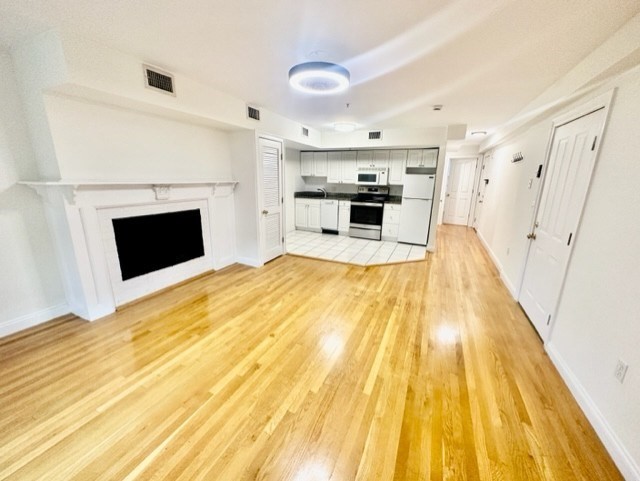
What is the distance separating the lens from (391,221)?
19.2ft

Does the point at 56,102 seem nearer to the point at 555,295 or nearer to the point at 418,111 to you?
the point at 418,111

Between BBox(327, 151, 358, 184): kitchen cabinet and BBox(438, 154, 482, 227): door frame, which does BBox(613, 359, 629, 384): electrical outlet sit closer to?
BBox(327, 151, 358, 184): kitchen cabinet

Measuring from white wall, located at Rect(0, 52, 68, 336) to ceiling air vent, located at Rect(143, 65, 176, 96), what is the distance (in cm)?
110

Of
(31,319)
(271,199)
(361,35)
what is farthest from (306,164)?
(31,319)

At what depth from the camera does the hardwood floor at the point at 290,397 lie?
1351 mm

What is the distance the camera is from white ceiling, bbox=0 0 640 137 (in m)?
1.54

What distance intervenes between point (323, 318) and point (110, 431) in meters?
1.86

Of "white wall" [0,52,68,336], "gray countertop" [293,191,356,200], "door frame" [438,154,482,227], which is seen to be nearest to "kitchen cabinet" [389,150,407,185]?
"gray countertop" [293,191,356,200]

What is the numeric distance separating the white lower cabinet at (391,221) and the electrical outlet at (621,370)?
445 cm

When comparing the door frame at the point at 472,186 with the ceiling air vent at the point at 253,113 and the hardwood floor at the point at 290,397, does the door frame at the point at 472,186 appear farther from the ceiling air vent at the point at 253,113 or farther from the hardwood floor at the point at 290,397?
the ceiling air vent at the point at 253,113

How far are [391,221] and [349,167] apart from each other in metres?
1.75

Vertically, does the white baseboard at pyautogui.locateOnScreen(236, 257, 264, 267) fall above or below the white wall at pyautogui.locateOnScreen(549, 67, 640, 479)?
below

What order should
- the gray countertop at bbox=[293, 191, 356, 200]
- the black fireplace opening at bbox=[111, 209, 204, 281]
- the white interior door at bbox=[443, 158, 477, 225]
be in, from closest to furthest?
1. the black fireplace opening at bbox=[111, 209, 204, 281]
2. the gray countertop at bbox=[293, 191, 356, 200]
3. the white interior door at bbox=[443, 158, 477, 225]

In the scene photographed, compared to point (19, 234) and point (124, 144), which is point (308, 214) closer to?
point (124, 144)
